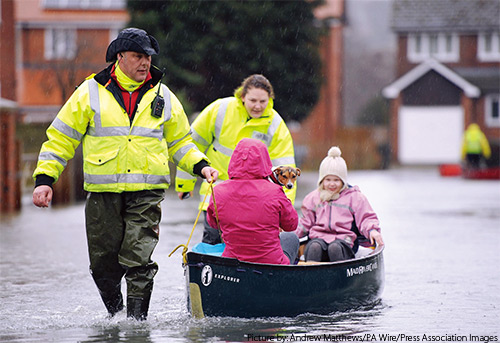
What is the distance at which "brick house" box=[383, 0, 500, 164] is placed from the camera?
5197cm

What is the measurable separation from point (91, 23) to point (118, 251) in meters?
42.3

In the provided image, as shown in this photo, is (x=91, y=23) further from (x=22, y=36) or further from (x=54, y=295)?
(x=54, y=295)

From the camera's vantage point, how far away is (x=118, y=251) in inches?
291

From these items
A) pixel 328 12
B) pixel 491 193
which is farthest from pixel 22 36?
pixel 491 193

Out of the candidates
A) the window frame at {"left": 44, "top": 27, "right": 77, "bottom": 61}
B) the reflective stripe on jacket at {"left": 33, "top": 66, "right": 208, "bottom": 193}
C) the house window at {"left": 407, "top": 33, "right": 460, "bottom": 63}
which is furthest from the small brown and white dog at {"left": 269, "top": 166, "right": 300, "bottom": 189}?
the house window at {"left": 407, "top": 33, "right": 460, "bottom": 63}

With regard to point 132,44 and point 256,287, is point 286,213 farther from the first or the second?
point 132,44

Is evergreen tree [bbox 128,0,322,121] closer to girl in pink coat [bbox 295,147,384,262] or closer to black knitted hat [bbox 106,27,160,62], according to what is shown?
girl in pink coat [bbox 295,147,384,262]

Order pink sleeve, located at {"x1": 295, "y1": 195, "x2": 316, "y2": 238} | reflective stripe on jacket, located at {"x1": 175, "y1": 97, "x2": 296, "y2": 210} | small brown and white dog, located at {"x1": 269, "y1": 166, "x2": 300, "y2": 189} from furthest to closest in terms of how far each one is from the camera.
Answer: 1. pink sleeve, located at {"x1": 295, "y1": 195, "x2": 316, "y2": 238}
2. reflective stripe on jacket, located at {"x1": 175, "y1": 97, "x2": 296, "y2": 210}
3. small brown and white dog, located at {"x1": 269, "y1": 166, "x2": 300, "y2": 189}

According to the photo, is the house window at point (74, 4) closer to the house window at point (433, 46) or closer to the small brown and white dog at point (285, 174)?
the house window at point (433, 46)

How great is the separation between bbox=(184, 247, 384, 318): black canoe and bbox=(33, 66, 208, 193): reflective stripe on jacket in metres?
0.69

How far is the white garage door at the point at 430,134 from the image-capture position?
5191 centimetres

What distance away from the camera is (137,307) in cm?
740

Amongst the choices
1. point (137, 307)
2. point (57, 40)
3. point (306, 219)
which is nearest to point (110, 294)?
point (137, 307)

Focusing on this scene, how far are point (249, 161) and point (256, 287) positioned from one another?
0.89 metres
